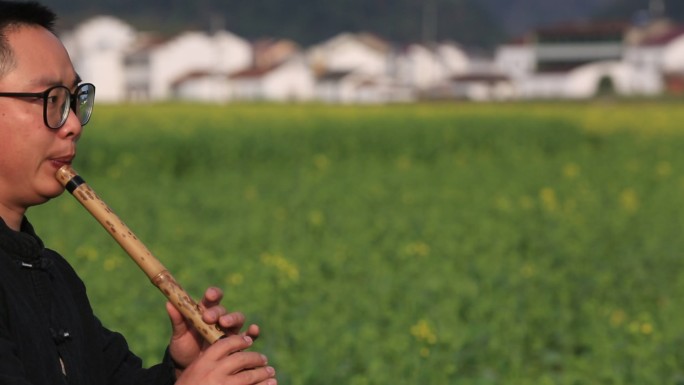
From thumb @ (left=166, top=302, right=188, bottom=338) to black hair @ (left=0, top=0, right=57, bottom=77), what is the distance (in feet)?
1.56

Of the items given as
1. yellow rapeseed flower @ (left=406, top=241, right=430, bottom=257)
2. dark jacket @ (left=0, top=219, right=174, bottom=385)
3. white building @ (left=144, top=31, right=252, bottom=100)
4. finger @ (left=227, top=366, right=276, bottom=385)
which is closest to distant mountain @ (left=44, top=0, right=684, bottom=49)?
white building @ (left=144, top=31, right=252, bottom=100)

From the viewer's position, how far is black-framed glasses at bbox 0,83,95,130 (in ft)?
6.81

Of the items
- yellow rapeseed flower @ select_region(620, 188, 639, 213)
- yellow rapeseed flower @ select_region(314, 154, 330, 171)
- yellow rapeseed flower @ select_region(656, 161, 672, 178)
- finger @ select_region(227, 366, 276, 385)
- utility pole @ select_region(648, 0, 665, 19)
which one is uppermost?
finger @ select_region(227, 366, 276, 385)

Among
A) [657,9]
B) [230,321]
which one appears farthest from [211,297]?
[657,9]

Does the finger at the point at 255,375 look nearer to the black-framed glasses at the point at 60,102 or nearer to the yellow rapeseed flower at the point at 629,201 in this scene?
the black-framed glasses at the point at 60,102

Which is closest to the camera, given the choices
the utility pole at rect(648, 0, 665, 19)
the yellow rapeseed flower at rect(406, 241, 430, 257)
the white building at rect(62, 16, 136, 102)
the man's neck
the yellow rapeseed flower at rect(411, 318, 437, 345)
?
the man's neck

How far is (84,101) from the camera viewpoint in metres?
2.20

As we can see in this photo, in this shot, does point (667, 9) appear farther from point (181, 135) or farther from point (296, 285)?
point (296, 285)

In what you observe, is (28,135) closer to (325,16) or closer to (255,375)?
(255,375)

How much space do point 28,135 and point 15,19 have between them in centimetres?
19

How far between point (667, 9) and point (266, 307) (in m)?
165

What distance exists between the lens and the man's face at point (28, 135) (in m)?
2.06

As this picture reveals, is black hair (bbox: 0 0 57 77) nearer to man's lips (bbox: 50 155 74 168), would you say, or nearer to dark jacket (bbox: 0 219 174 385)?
man's lips (bbox: 50 155 74 168)

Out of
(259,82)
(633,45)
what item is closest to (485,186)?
(259,82)
